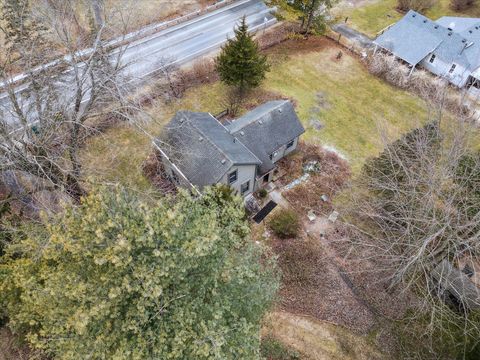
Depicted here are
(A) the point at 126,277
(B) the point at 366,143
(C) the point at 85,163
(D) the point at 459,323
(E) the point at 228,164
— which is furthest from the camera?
(B) the point at 366,143

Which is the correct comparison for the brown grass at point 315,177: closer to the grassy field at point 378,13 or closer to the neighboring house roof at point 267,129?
the neighboring house roof at point 267,129

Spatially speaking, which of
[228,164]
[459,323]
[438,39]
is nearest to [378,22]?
[438,39]

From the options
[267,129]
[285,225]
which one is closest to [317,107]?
[267,129]

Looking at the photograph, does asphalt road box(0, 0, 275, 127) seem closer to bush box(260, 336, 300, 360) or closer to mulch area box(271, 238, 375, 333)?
mulch area box(271, 238, 375, 333)

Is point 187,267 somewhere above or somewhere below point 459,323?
above

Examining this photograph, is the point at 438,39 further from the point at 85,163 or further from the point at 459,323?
the point at 85,163

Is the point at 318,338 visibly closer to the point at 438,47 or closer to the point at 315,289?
the point at 315,289
